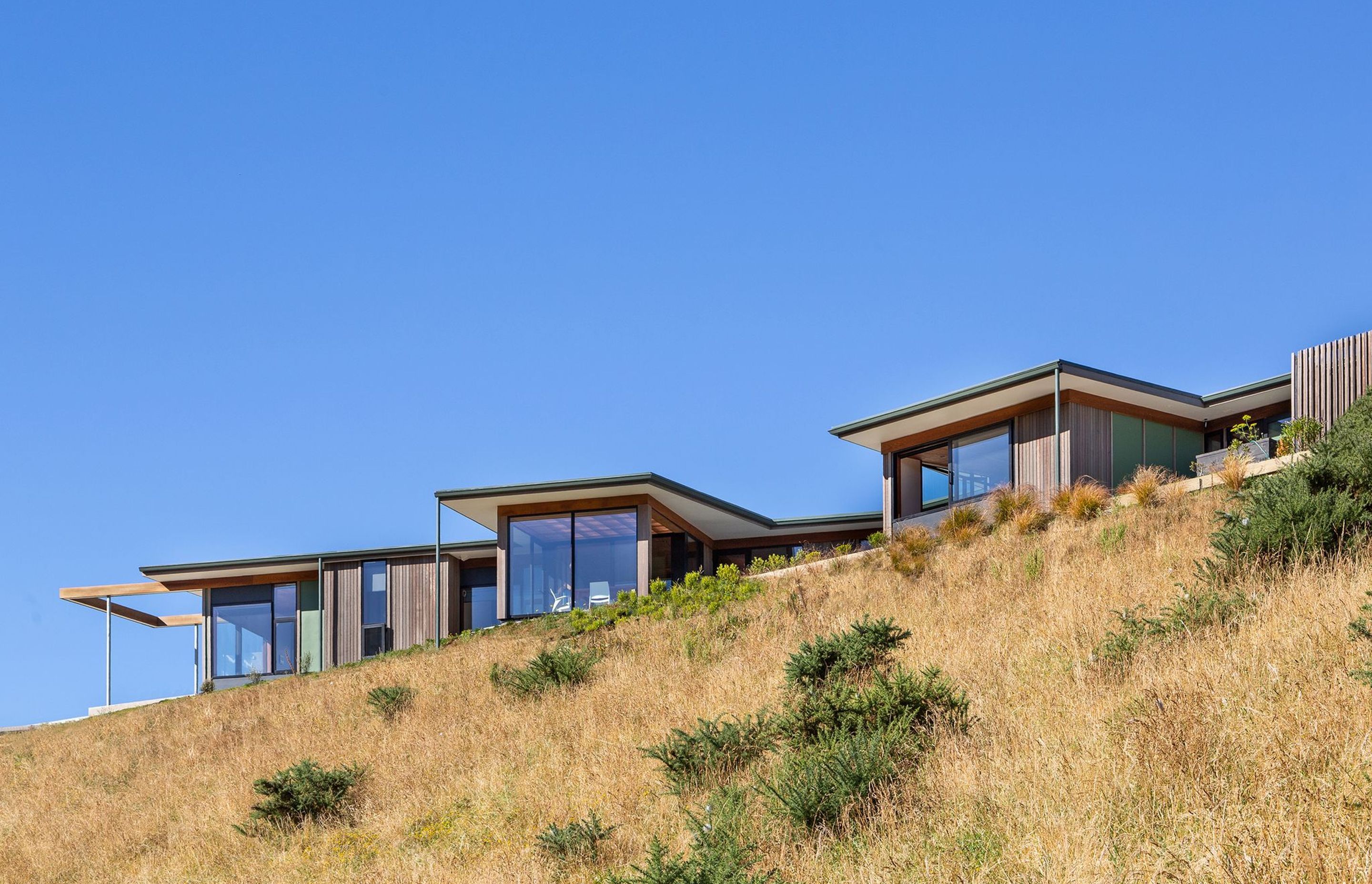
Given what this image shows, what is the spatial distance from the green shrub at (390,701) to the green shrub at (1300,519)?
1003cm

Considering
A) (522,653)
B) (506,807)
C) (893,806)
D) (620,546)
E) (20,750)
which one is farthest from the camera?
(620,546)

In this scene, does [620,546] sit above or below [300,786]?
above

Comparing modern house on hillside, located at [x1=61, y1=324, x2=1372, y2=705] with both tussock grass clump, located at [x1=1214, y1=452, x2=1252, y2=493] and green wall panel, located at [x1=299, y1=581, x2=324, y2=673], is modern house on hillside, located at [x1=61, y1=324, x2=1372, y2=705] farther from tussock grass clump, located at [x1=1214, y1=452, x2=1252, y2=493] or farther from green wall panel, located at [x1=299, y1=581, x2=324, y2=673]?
tussock grass clump, located at [x1=1214, y1=452, x2=1252, y2=493]

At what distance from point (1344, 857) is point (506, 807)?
A: 6.50 m

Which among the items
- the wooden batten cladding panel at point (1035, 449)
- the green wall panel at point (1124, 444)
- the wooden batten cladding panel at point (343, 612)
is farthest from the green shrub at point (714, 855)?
the wooden batten cladding panel at point (343, 612)

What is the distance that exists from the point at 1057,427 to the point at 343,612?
782 inches

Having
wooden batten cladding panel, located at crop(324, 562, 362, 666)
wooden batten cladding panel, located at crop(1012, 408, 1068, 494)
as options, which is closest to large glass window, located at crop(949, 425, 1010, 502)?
wooden batten cladding panel, located at crop(1012, 408, 1068, 494)

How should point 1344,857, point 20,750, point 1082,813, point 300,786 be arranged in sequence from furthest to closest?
point 20,750
point 300,786
point 1082,813
point 1344,857

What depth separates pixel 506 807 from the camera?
9.57m

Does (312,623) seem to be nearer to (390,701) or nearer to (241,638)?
(241,638)

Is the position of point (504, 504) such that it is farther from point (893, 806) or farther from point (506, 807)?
point (893, 806)

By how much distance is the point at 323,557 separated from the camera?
32.1 m

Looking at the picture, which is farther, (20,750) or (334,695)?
(20,750)

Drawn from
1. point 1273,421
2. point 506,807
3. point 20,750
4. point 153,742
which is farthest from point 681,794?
point 1273,421
